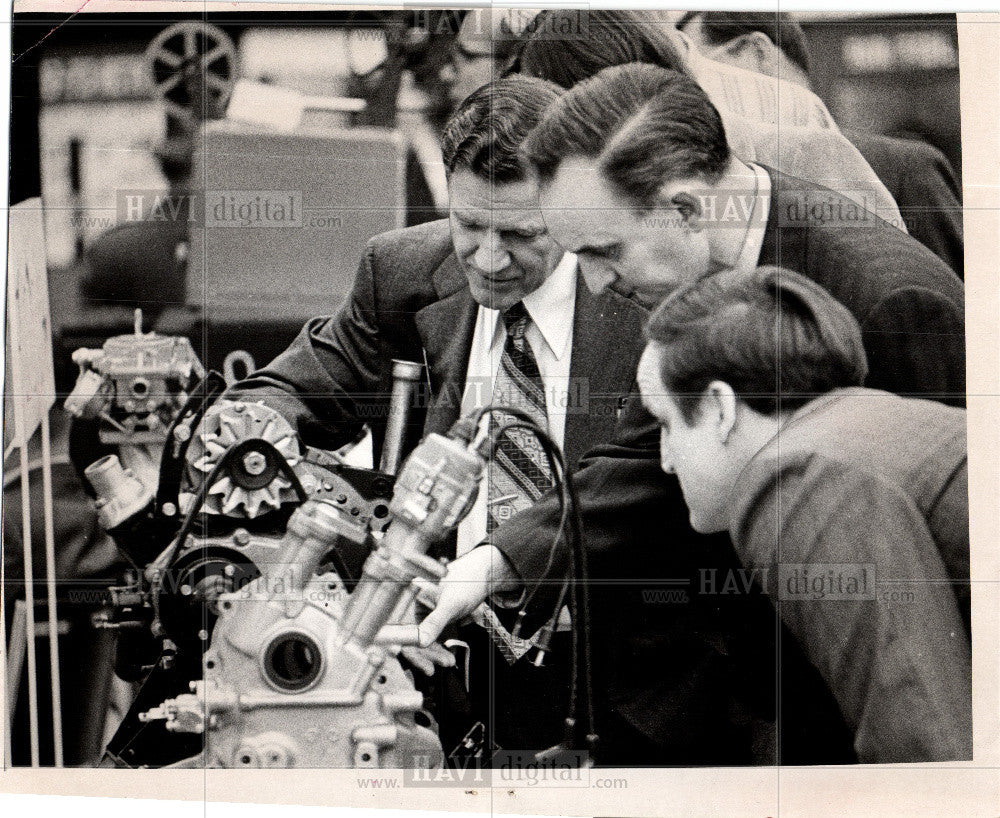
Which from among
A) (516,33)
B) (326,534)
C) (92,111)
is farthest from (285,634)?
(516,33)

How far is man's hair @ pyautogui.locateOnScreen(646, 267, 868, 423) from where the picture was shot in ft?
12.3

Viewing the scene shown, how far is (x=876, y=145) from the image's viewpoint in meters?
3.83

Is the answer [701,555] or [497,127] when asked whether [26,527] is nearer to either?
[497,127]

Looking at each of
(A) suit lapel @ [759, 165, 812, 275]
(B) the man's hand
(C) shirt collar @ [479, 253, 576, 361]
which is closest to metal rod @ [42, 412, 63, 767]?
(B) the man's hand

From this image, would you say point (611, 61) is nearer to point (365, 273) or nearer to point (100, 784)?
point (365, 273)

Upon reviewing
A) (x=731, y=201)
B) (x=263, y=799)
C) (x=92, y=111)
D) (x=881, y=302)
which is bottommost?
(x=263, y=799)

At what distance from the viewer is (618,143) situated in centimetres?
374

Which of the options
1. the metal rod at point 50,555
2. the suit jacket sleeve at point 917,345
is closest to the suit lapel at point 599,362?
the suit jacket sleeve at point 917,345

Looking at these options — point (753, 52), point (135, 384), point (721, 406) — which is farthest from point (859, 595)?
point (135, 384)

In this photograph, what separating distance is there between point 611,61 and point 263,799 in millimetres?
2852

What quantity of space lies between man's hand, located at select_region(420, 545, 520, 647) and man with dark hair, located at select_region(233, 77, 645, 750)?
34 mm

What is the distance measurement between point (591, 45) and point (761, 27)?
0.61m

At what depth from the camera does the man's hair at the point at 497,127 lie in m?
3.75

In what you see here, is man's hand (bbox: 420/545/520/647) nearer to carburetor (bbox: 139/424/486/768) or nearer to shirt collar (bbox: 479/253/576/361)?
carburetor (bbox: 139/424/486/768)
